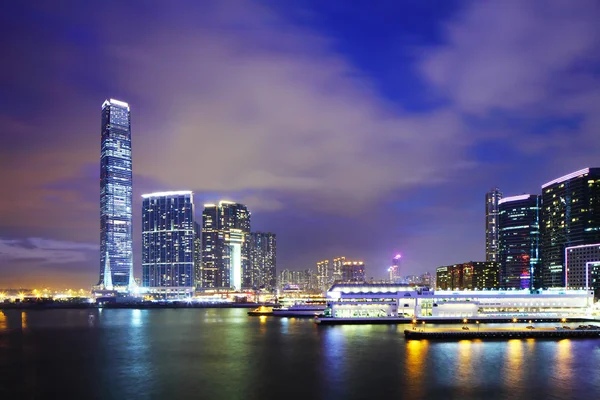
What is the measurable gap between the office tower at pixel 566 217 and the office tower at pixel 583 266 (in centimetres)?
942

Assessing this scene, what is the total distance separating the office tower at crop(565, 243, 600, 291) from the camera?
140 meters

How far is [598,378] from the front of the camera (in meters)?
45.4

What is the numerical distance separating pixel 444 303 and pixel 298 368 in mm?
55591

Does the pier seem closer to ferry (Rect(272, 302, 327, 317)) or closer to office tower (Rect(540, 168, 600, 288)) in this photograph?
ferry (Rect(272, 302, 327, 317))

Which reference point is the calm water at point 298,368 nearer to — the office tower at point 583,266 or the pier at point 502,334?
the pier at point 502,334

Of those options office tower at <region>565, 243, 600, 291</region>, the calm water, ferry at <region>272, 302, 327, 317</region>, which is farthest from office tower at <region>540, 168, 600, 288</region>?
the calm water

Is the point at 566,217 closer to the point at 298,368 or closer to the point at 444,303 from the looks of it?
the point at 444,303

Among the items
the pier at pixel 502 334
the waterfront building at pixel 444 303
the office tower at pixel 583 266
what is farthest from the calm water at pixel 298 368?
the office tower at pixel 583 266

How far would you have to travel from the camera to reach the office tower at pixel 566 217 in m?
164

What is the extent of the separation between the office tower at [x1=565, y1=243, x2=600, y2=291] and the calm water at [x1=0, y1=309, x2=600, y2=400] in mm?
77485

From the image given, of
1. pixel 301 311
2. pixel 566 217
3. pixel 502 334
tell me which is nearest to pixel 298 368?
pixel 502 334

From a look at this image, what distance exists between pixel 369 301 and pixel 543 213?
392 ft

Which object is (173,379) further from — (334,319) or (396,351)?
(334,319)

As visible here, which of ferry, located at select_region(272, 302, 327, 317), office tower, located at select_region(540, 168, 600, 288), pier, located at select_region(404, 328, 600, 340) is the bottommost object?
ferry, located at select_region(272, 302, 327, 317)
